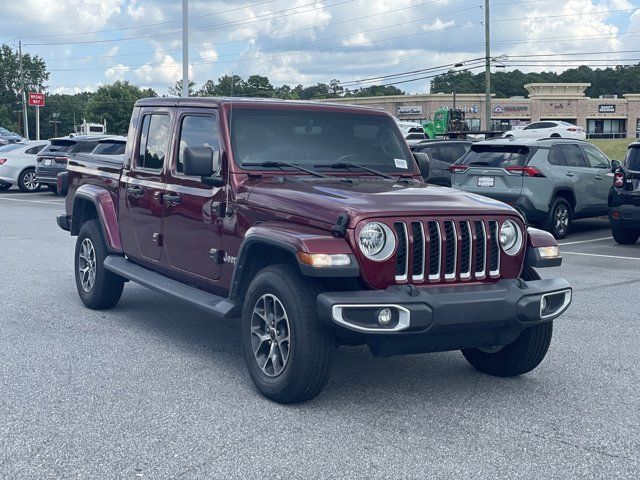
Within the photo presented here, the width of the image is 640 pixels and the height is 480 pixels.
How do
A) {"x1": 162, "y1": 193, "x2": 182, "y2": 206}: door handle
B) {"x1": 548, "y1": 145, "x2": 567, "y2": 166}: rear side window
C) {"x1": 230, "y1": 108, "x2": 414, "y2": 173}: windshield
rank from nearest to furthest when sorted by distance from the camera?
{"x1": 230, "y1": 108, "x2": 414, "y2": 173}: windshield < {"x1": 162, "y1": 193, "x2": 182, "y2": 206}: door handle < {"x1": 548, "y1": 145, "x2": 567, "y2": 166}: rear side window

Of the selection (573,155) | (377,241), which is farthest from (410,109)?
(377,241)

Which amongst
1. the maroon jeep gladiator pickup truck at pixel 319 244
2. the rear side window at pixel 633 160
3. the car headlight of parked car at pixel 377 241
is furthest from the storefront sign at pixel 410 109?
the car headlight of parked car at pixel 377 241

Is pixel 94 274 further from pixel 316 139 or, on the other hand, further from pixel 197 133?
pixel 316 139

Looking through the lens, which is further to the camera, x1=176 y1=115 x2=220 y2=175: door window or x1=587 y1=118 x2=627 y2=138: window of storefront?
x1=587 y1=118 x2=627 y2=138: window of storefront

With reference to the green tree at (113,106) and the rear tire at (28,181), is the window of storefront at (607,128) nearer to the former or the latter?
the green tree at (113,106)

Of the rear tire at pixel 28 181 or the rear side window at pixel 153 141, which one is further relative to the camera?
the rear tire at pixel 28 181

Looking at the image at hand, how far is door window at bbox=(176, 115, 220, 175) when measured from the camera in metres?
6.71

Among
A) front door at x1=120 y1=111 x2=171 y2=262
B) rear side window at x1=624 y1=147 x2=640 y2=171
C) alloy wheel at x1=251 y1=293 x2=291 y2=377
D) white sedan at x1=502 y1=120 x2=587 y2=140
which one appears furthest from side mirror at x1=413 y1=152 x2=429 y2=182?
white sedan at x1=502 y1=120 x2=587 y2=140

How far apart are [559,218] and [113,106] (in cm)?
11594

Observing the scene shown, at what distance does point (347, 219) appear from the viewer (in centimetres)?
527

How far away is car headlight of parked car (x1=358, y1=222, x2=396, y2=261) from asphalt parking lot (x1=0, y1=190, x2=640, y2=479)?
97cm

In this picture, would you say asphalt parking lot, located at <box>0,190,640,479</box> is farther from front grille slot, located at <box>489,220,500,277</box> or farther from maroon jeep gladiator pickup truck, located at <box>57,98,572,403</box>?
front grille slot, located at <box>489,220,500,277</box>

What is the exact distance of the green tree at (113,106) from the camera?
12400 centimetres

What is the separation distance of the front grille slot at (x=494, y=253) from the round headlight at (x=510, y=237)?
0.22 feet
